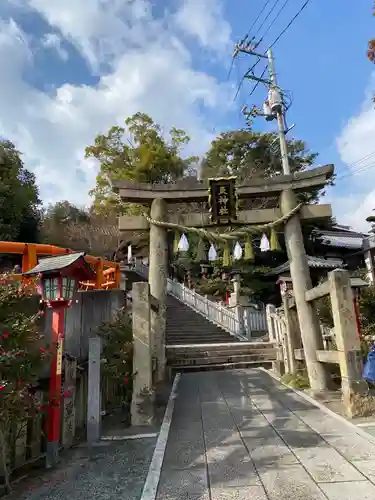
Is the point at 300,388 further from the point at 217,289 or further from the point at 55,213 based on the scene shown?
the point at 55,213

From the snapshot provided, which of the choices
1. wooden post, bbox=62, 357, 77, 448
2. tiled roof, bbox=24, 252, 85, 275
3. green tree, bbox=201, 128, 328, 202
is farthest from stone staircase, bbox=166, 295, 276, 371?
green tree, bbox=201, 128, 328, 202

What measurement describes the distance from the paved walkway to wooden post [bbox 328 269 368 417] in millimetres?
581

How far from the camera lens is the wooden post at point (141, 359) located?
18.5 ft

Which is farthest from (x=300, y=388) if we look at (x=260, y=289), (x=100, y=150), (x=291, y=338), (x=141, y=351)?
(x=100, y=150)

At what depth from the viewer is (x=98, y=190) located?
29.4 m

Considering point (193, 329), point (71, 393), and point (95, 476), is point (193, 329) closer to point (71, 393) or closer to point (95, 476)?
point (71, 393)

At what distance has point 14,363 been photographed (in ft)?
11.8

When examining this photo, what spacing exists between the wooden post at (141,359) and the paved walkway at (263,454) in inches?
23.0

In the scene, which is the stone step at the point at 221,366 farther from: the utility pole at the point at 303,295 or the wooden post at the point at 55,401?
the wooden post at the point at 55,401

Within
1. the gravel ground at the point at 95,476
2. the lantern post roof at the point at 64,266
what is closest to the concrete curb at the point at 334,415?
the gravel ground at the point at 95,476

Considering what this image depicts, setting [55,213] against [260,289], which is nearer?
[260,289]

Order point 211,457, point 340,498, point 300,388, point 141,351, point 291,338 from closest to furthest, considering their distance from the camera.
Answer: point 340,498 → point 211,457 → point 141,351 → point 300,388 → point 291,338

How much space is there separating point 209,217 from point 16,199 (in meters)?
16.9

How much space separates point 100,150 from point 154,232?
23.5m
